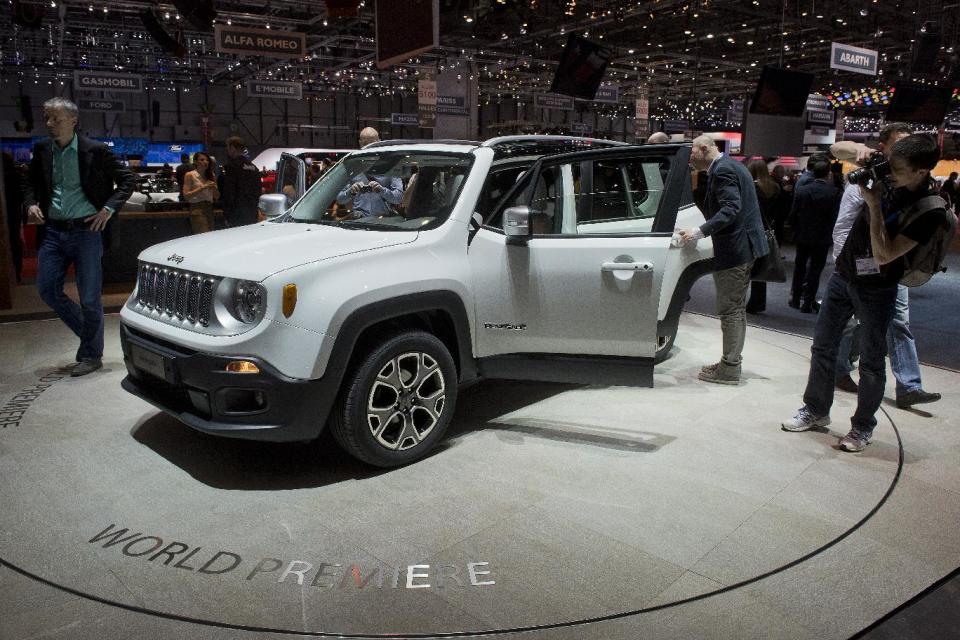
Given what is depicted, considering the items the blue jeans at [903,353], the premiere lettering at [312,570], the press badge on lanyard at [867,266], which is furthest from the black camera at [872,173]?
the premiere lettering at [312,570]

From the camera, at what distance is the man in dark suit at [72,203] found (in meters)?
5.18

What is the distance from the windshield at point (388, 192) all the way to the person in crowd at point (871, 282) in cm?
215

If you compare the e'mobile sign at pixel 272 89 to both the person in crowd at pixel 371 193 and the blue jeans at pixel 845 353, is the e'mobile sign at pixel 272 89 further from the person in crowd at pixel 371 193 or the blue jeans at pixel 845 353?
the blue jeans at pixel 845 353

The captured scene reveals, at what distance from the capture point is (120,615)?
254 cm

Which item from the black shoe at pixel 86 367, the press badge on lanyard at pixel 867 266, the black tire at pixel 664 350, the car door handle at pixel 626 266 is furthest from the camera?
the black tire at pixel 664 350

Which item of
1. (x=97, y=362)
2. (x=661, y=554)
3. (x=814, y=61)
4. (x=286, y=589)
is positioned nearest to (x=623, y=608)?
(x=661, y=554)

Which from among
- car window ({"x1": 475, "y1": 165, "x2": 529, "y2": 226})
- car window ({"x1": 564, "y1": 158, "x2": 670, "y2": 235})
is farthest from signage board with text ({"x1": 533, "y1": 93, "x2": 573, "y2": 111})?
car window ({"x1": 475, "y1": 165, "x2": 529, "y2": 226})

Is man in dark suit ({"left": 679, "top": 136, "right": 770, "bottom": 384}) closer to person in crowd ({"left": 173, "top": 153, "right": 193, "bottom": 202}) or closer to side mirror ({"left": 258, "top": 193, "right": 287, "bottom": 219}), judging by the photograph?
side mirror ({"left": 258, "top": 193, "right": 287, "bottom": 219})

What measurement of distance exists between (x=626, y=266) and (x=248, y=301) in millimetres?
1920

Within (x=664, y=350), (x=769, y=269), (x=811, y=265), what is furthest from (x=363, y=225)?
(x=811, y=265)

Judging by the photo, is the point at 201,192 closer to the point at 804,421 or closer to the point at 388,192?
the point at 388,192

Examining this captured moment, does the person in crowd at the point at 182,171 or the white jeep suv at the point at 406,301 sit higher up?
the person in crowd at the point at 182,171

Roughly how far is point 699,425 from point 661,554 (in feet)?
5.55

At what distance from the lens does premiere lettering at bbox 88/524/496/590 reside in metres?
2.76
